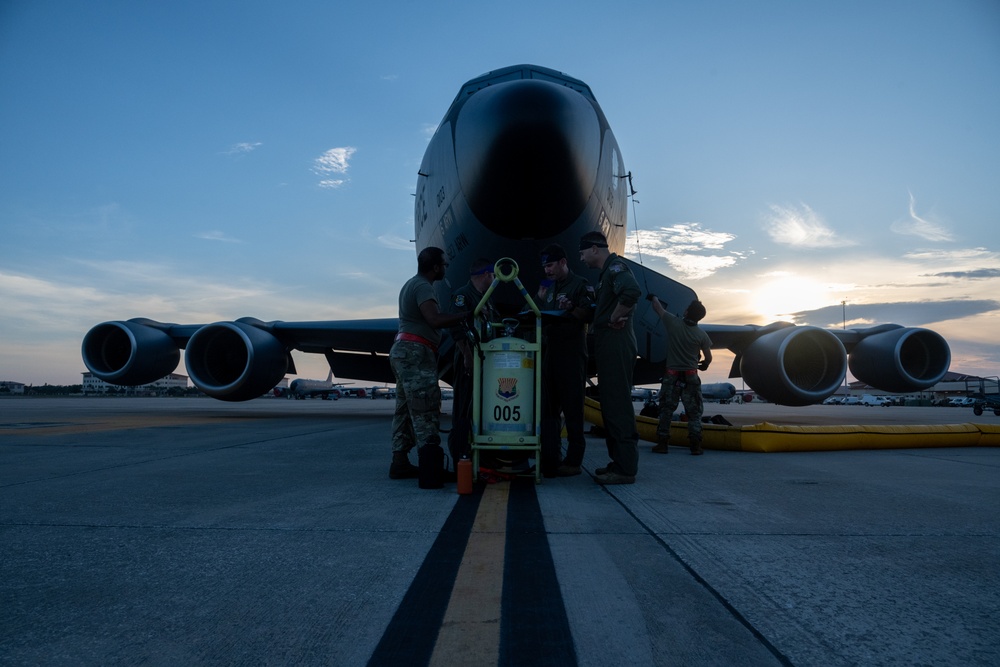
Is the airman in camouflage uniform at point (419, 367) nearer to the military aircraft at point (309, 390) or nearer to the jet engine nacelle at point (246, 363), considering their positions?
the jet engine nacelle at point (246, 363)

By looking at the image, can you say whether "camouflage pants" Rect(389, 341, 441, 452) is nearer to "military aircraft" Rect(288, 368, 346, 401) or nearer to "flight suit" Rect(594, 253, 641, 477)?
"flight suit" Rect(594, 253, 641, 477)

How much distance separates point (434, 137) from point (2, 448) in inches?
233

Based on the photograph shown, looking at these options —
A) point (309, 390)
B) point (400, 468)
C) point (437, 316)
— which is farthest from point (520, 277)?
point (309, 390)

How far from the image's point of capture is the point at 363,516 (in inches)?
109

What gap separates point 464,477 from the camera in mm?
3414

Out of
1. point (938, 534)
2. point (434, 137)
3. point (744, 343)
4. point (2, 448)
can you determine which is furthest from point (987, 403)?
point (2, 448)

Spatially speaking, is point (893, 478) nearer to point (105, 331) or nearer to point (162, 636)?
point (162, 636)

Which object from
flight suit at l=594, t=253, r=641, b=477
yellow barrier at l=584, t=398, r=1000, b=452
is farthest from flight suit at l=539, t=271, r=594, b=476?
yellow barrier at l=584, t=398, r=1000, b=452

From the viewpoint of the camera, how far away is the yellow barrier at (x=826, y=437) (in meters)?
5.93

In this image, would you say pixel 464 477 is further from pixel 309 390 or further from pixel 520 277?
pixel 309 390

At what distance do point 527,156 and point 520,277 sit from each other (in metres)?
Result: 1.72

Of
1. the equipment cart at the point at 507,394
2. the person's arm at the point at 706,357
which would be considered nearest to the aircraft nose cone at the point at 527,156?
the person's arm at the point at 706,357

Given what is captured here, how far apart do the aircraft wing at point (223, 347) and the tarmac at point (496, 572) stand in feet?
24.0

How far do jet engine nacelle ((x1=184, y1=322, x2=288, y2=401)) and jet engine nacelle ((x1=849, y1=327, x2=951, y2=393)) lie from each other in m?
11.8
